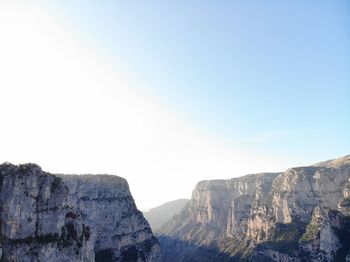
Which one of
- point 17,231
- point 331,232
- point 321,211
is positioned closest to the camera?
point 17,231

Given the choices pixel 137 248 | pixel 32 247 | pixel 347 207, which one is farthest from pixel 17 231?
pixel 347 207

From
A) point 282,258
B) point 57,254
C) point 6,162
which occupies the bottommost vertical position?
point 282,258

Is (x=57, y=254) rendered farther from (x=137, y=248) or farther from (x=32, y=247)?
(x=137, y=248)

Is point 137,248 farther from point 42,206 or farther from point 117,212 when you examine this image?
point 42,206

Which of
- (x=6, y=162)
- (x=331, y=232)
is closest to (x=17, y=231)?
(x=6, y=162)

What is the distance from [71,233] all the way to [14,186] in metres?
17.7

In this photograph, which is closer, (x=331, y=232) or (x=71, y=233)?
(x=71, y=233)

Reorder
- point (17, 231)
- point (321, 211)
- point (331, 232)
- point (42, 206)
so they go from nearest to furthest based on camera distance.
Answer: point (17, 231)
point (42, 206)
point (331, 232)
point (321, 211)

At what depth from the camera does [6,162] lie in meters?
94.6

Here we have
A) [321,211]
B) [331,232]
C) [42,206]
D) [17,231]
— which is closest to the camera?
[17,231]

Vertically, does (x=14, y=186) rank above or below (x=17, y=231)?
above

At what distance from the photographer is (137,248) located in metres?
200

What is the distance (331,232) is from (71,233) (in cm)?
11856

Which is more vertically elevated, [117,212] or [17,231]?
Answer: [117,212]
